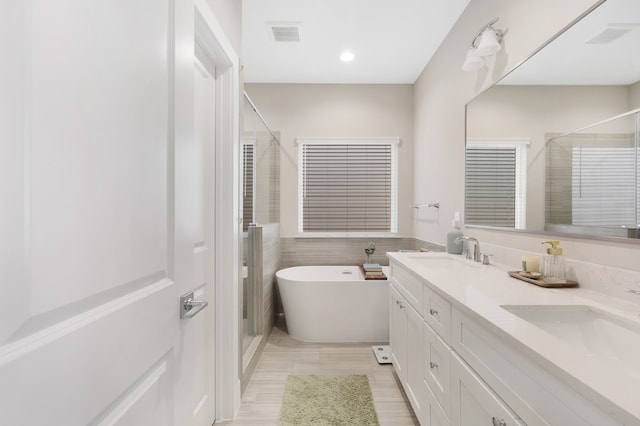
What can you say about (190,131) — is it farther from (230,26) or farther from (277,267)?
(277,267)

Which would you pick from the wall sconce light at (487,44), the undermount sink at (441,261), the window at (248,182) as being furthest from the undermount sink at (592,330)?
the window at (248,182)

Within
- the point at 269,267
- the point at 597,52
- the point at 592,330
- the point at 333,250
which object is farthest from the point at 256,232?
the point at 597,52

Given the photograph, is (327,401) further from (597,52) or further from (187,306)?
(597,52)

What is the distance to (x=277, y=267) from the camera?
3453 millimetres

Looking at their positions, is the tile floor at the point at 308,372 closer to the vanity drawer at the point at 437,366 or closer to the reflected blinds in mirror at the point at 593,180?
the vanity drawer at the point at 437,366

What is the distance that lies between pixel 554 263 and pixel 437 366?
70 centimetres

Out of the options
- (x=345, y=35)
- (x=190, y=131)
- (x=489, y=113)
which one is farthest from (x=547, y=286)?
(x=345, y=35)

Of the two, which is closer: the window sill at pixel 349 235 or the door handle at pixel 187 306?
the door handle at pixel 187 306

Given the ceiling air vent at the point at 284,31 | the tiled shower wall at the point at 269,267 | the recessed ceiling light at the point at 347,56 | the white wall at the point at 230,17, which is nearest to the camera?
the white wall at the point at 230,17

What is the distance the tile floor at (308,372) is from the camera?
185 cm

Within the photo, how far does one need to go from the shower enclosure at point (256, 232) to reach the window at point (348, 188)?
1.64ft

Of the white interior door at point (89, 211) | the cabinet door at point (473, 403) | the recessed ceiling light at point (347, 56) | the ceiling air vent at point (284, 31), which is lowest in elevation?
the cabinet door at point (473, 403)

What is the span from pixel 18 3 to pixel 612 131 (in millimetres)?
1670

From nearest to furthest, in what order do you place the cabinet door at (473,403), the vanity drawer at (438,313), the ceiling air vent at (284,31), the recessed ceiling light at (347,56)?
the cabinet door at (473,403), the vanity drawer at (438,313), the ceiling air vent at (284,31), the recessed ceiling light at (347,56)
